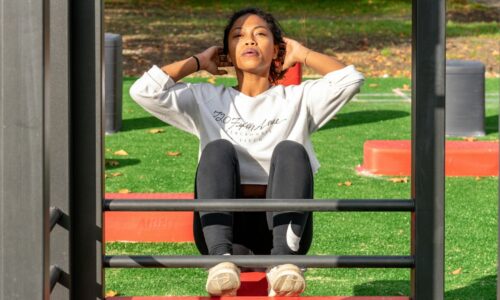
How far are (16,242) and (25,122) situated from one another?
279 millimetres

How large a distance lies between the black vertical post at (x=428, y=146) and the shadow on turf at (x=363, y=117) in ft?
21.5

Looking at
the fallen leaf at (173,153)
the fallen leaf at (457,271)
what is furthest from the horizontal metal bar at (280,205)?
the fallen leaf at (173,153)

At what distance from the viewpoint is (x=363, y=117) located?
11.0 metres

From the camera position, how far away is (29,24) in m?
2.91

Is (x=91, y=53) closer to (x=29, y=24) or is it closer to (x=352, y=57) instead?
(x=29, y=24)

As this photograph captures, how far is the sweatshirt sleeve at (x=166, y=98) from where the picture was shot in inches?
177

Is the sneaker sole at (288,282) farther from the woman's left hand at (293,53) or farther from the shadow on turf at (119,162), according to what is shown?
the shadow on turf at (119,162)

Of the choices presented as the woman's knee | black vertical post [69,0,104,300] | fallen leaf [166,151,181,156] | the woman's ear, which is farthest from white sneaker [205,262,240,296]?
fallen leaf [166,151,181,156]

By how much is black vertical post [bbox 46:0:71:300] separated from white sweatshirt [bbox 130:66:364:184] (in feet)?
1.83

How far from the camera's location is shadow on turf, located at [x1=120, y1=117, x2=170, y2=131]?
413 inches

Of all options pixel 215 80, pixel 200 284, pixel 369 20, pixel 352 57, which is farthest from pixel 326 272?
pixel 369 20

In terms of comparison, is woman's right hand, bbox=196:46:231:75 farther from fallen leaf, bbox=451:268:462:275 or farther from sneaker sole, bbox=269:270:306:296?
fallen leaf, bbox=451:268:462:275

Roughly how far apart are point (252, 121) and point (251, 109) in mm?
55

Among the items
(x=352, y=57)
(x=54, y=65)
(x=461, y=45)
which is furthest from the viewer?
(x=461, y=45)
